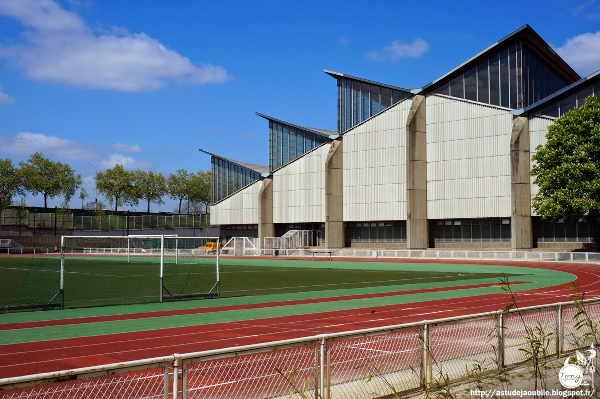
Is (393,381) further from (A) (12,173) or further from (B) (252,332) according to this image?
(A) (12,173)

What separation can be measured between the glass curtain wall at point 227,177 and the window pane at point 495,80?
132 feet

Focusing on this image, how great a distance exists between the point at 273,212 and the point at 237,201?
31.5 ft

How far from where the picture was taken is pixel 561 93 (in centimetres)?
6244

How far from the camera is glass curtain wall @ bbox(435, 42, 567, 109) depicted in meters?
68.2

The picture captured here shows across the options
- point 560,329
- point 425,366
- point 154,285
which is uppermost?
point 560,329

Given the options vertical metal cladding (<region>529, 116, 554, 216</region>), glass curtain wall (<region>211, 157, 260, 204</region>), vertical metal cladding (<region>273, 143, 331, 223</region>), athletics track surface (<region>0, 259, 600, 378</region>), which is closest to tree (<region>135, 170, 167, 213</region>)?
glass curtain wall (<region>211, 157, 260, 204</region>)

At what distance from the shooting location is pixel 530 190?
64688 mm

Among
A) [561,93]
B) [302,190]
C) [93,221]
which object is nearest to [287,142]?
[302,190]

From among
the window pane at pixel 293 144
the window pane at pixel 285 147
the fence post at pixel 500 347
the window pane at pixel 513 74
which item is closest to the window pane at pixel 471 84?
the window pane at pixel 513 74

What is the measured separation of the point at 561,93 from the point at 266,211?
44478mm

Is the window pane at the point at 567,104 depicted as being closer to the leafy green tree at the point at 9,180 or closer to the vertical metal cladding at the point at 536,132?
the vertical metal cladding at the point at 536,132

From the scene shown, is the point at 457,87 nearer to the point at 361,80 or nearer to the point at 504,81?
the point at 504,81

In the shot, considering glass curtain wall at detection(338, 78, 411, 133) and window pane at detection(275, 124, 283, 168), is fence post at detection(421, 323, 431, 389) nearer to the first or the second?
glass curtain wall at detection(338, 78, 411, 133)

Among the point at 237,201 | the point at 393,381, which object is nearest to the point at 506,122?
the point at 237,201
